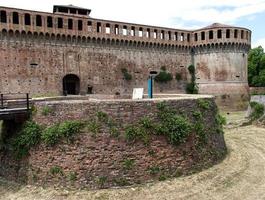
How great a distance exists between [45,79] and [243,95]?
2094 cm

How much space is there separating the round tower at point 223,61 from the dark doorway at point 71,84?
13924 mm

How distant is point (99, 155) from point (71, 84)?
19.9 m

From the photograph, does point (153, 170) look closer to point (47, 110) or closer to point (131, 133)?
point (131, 133)

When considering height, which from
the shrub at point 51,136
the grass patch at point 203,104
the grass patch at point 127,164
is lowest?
the grass patch at point 127,164

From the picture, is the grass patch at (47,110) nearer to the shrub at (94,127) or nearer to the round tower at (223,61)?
the shrub at (94,127)

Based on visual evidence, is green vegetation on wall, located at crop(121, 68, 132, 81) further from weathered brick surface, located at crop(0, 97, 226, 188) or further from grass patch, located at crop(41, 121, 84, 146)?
grass patch, located at crop(41, 121, 84, 146)

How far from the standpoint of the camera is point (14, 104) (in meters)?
12.7

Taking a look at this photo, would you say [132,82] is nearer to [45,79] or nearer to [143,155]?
[45,79]

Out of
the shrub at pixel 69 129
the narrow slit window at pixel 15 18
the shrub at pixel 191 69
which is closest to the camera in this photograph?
the shrub at pixel 69 129

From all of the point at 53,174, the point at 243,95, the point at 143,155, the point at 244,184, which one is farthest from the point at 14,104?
the point at 243,95

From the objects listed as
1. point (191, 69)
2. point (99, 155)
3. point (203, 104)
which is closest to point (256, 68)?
point (191, 69)

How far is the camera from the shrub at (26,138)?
40.8ft

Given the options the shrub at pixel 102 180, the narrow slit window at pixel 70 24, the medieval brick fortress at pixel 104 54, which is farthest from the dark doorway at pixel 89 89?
the shrub at pixel 102 180

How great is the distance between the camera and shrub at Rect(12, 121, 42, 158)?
40.8 ft
